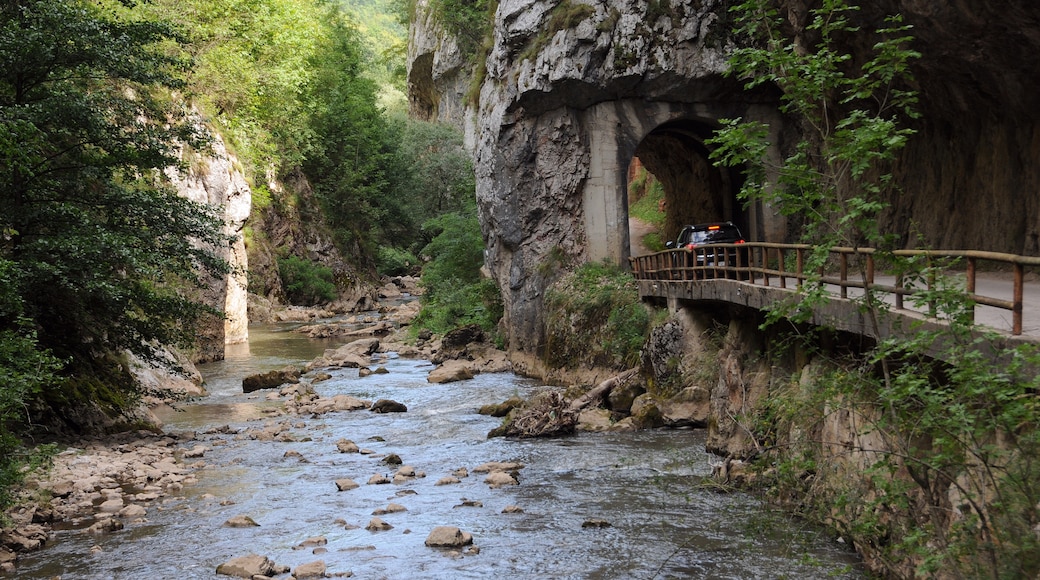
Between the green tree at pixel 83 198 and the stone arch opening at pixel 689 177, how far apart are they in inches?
638

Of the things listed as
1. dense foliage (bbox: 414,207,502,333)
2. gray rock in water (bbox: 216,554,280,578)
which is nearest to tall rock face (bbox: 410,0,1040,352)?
dense foliage (bbox: 414,207,502,333)

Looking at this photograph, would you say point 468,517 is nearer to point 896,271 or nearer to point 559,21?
point 896,271

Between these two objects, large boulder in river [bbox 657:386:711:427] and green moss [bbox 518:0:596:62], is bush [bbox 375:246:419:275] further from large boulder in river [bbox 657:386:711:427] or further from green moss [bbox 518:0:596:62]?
large boulder in river [bbox 657:386:711:427]

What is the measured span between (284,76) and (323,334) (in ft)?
39.8

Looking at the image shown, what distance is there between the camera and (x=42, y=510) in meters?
12.1

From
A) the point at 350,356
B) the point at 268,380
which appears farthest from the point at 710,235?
the point at 350,356

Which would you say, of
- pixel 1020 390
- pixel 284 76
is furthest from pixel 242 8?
pixel 1020 390

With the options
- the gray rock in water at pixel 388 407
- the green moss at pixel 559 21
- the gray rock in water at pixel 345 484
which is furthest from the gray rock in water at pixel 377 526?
the green moss at pixel 559 21

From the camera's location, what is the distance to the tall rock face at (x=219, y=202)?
1178 inches

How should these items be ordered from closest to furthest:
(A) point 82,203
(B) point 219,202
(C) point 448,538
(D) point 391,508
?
(C) point 448,538, (D) point 391,508, (A) point 82,203, (B) point 219,202

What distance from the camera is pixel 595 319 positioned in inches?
957

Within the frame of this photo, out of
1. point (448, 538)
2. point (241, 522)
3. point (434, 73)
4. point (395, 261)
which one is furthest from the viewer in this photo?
point (395, 261)

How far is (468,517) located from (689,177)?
2420 cm

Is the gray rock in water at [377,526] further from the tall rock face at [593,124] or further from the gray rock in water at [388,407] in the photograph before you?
the tall rock face at [593,124]
